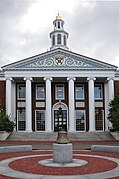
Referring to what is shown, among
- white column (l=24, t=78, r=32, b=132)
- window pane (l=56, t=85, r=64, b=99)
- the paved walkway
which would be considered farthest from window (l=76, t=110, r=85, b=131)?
the paved walkway

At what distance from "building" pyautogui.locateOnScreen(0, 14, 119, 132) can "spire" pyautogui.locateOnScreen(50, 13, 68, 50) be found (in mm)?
12245

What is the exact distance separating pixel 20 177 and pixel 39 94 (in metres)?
35.5

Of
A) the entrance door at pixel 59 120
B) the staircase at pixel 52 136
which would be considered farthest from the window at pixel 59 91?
the staircase at pixel 52 136

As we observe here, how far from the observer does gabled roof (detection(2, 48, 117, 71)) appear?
43031mm

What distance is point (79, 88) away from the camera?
4644 centimetres

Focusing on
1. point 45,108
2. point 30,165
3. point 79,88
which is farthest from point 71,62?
point 30,165

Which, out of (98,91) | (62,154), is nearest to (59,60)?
(98,91)

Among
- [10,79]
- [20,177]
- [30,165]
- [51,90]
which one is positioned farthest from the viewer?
[51,90]

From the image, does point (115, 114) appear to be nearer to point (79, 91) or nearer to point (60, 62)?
point (79, 91)

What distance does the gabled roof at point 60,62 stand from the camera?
43031 millimetres

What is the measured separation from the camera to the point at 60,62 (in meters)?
43.4

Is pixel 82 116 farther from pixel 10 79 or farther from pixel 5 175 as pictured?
pixel 5 175

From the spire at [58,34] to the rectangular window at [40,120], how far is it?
615 inches

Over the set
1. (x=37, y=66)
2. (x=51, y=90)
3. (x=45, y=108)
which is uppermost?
(x=37, y=66)
